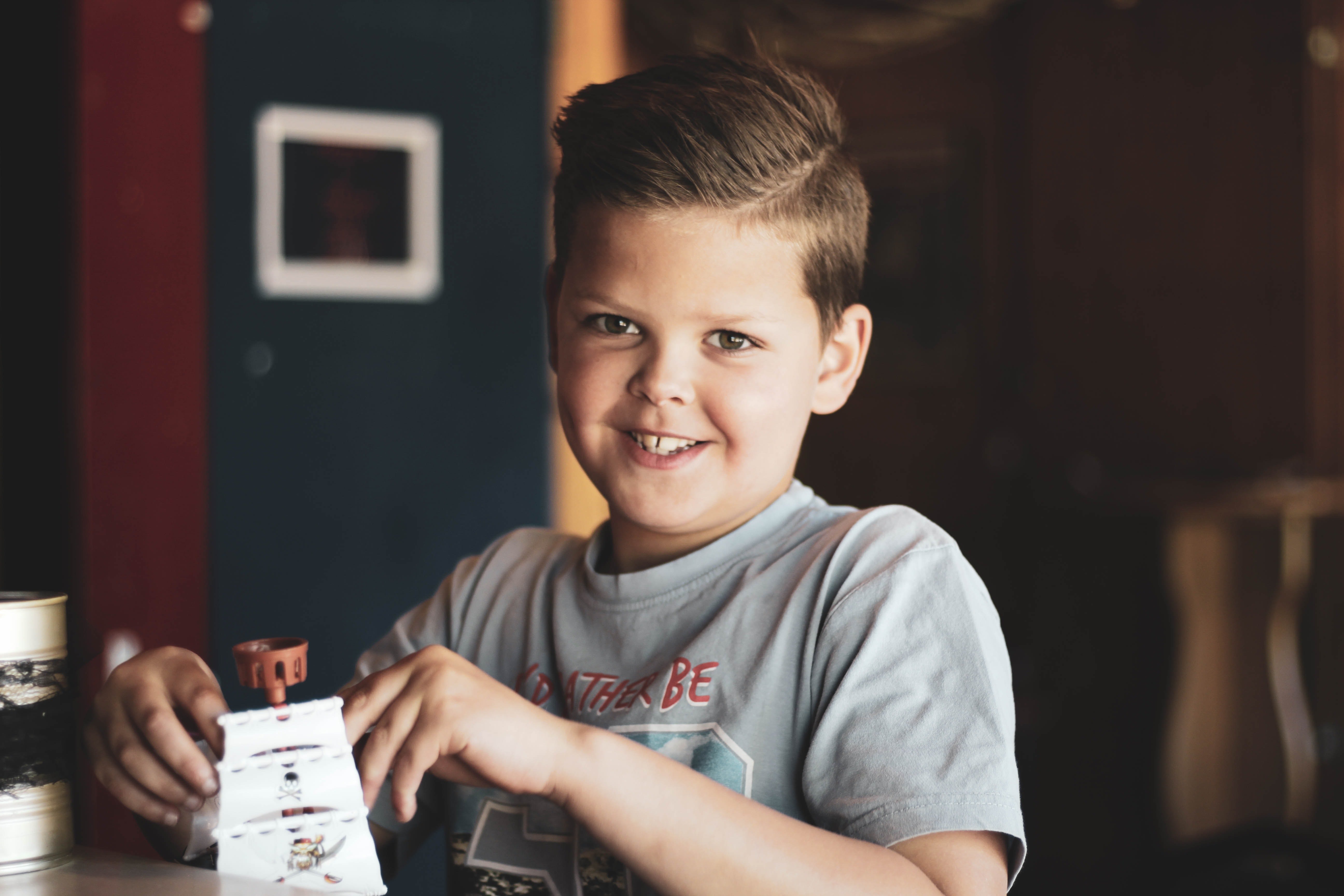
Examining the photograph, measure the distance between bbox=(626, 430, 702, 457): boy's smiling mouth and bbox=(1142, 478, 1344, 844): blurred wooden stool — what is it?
2.26 m

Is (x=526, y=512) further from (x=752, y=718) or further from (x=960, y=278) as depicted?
(x=960, y=278)

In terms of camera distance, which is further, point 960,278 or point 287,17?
point 960,278

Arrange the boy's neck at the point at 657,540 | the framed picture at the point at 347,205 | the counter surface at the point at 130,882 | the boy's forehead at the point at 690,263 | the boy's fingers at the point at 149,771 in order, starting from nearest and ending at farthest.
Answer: the counter surface at the point at 130,882 < the boy's fingers at the point at 149,771 < the boy's forehead at the point at 690,263 < the boy's neck at the point at 657,540 < the framed picture at the point at 347,205

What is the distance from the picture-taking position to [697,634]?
0.86 m

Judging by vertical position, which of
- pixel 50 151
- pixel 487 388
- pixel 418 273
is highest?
pixel 50 151

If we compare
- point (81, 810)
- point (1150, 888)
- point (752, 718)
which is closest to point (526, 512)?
point (81, 810)

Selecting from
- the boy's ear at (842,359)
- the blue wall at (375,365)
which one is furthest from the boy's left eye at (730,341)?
A: the blue wall at (375,365)

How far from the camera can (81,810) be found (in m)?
1.86

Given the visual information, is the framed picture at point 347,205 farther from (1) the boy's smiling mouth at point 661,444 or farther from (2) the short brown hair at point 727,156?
(1) the boy's smiling mouth at point 661,444

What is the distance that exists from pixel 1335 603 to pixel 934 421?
1221 mm

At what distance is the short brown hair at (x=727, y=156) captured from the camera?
839 millimetres

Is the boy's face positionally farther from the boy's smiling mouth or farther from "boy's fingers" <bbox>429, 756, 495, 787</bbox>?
"boy's fingers" <bbox>429, 756, 495, 787</bbox>

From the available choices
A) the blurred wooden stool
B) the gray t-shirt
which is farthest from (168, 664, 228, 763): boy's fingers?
the blurred wooden stool

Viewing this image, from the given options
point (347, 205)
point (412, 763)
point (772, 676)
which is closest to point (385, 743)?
point (412, 763)
